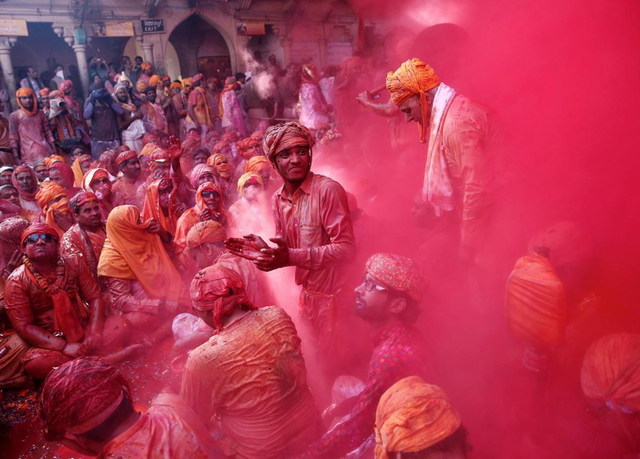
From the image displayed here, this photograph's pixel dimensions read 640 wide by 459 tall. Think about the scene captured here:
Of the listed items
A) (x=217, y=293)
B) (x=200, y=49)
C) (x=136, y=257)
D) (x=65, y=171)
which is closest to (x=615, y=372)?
(x=217, y=293)

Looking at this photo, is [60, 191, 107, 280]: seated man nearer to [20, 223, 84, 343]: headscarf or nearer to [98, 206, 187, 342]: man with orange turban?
[98, 206, 187, 342]: man with orange turban

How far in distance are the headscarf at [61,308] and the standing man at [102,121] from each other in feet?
23.4

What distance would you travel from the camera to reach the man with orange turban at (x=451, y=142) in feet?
12.0

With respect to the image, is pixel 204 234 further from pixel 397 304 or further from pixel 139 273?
A: pixel 397 304

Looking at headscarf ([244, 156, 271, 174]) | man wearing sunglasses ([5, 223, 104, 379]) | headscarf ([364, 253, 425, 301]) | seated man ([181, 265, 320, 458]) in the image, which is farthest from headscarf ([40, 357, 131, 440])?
headscarf ([244, 156, 271, 174])

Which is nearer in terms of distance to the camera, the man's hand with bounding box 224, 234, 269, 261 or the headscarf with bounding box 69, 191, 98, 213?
the man's hand with bounding box 224, 234, 269, 261

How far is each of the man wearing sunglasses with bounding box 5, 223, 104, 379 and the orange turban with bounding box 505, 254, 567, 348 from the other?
468 centimetres

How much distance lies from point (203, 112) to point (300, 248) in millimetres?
12722

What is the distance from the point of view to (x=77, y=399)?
2.19m

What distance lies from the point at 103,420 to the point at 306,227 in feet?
6.41

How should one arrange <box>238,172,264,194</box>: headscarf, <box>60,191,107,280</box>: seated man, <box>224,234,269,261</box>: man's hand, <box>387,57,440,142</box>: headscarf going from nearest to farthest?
<box>224,234,269,261</box>: man's hand → <box>387,57,440,142</box>: headscarf → <box>60,191,107,280</box>: seated man → <box>238,172,264,194</box>: headscarf

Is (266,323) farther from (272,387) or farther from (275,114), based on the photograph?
(275,114)

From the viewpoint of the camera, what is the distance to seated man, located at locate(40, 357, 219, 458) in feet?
7.20

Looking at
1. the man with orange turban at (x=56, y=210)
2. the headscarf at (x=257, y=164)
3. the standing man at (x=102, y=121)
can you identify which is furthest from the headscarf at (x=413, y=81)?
the standing man at (x=102, y=121)
